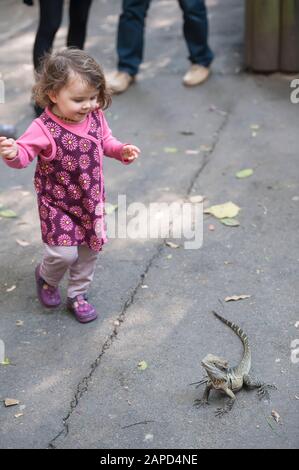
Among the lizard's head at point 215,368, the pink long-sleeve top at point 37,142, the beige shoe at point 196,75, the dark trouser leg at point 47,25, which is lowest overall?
the beige shoe at point 196,75

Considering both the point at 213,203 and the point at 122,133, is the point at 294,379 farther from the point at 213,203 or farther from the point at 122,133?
the point at 122,133

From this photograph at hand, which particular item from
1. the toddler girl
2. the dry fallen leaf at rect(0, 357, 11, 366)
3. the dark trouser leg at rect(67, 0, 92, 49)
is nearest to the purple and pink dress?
the toddler girl

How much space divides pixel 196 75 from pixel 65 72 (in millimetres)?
3670

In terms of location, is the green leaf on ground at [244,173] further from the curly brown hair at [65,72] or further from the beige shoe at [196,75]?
the curly brown hair at [65,72]

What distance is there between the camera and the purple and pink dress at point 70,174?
3.53m

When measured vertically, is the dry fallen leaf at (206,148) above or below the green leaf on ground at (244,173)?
below

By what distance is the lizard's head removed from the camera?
3.24 m

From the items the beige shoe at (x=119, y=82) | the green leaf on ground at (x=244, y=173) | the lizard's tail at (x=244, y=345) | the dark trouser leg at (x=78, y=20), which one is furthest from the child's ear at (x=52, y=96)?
the beige shoe at (x=119, y=82)

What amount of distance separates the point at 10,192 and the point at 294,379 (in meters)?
2.63

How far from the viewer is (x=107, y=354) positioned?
366 centimetres

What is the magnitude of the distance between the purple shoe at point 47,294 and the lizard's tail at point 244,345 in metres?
0.84

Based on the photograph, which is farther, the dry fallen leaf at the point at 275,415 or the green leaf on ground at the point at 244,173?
the green leaf on ground at the point at 244,173
